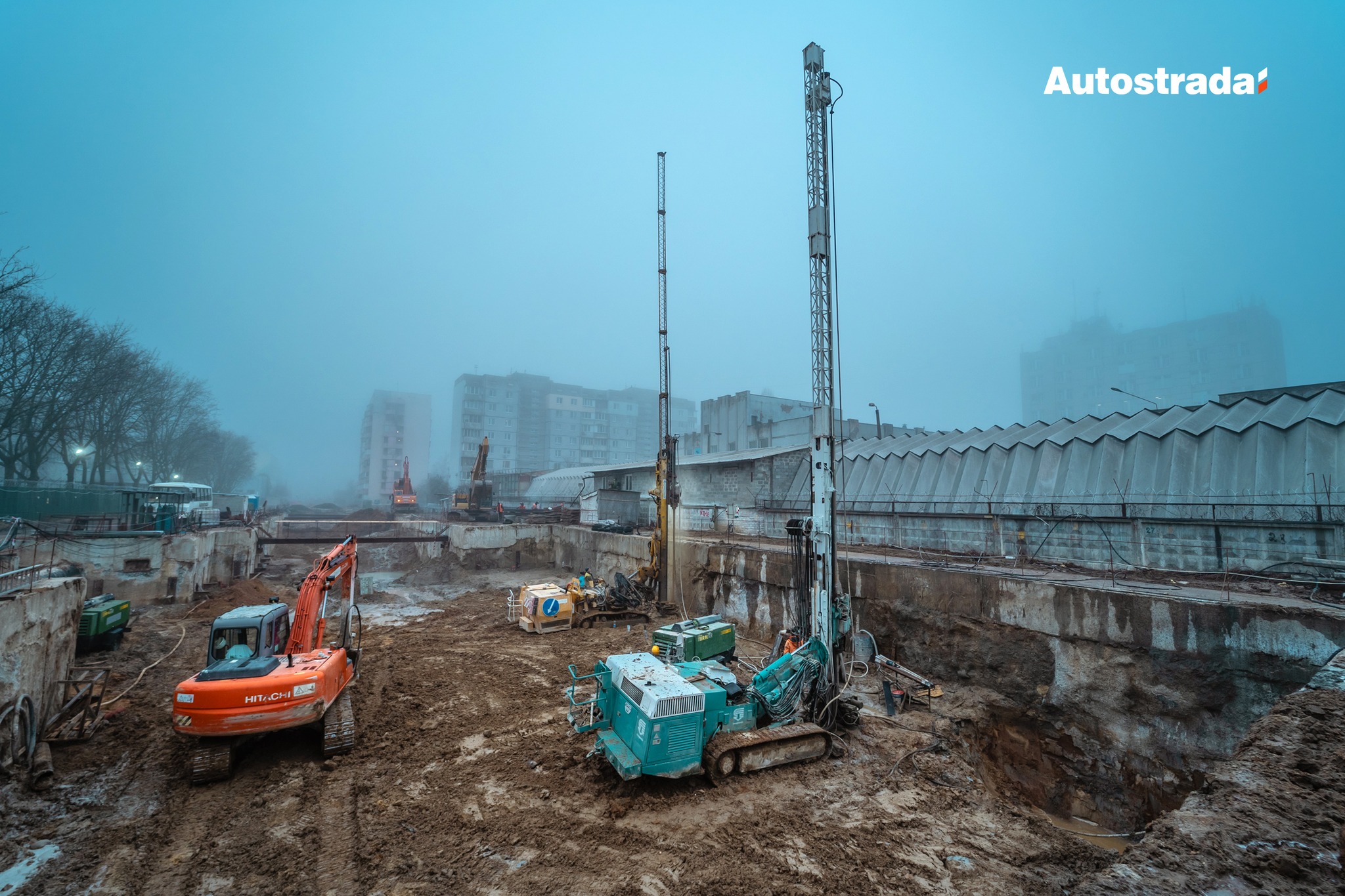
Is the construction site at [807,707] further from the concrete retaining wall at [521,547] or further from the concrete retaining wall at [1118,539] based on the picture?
the concrete retaining wall at [521,547]

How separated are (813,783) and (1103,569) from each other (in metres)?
10.6

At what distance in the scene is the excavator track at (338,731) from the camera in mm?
8227

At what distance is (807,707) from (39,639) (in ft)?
42.5

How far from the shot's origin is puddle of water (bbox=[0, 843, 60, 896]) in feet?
18.0

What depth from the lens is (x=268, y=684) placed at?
742 centimetres

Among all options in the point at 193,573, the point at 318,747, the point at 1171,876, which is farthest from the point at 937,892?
the point at 193,573

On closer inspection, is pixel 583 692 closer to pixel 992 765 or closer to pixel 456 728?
pixel 456 728

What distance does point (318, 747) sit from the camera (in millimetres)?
8734

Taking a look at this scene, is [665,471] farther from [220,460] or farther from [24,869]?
[220,460]

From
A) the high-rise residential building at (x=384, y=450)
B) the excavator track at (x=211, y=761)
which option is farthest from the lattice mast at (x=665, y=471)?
the high-rise residential building at (x=384, y=450)

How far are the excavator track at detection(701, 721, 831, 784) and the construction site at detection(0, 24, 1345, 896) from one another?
6 cm

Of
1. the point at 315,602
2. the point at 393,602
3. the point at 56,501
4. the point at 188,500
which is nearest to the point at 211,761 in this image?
the point at 315,602

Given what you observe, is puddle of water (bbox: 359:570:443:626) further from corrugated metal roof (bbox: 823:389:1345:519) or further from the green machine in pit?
corrugated metal roof (bbox: 823:389:1345:519)

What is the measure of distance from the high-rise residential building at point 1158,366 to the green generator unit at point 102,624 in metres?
88.7
